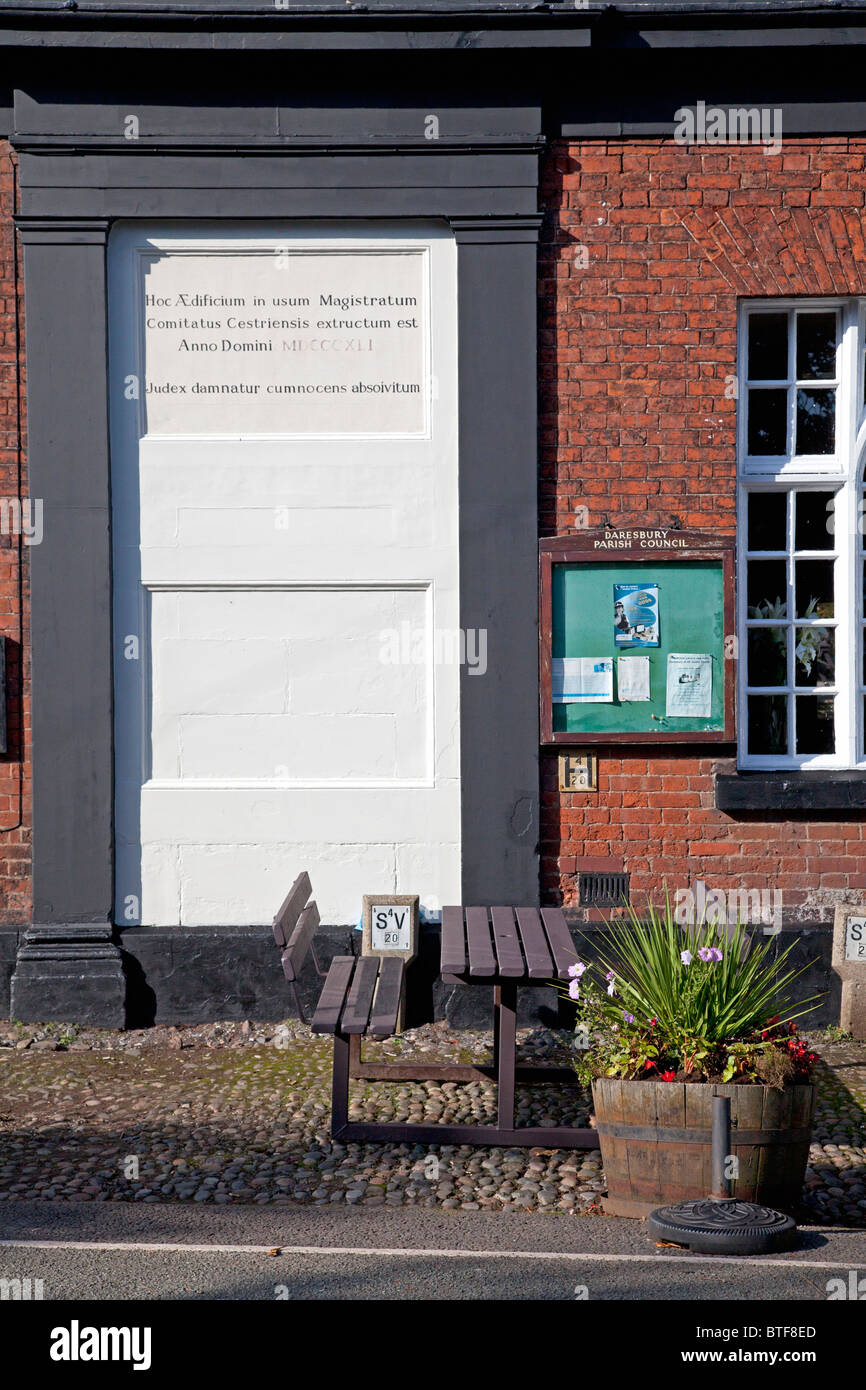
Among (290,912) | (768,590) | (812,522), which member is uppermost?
(812,522)

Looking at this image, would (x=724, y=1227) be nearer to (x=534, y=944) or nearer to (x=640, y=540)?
(x=534, y=944)

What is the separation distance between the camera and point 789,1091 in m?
4.15

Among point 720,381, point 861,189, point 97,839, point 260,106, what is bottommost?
point 97,839

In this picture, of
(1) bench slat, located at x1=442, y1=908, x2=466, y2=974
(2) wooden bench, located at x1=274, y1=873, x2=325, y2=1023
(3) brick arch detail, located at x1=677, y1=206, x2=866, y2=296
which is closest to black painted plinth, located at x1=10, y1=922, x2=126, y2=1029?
(2) wooden bench, located at x1=274, y1=873, x2=325, y2=1023

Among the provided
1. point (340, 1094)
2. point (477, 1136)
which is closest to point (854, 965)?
point (477, 1136)

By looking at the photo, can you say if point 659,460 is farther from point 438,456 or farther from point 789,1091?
point 789,1091

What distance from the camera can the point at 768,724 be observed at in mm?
7031

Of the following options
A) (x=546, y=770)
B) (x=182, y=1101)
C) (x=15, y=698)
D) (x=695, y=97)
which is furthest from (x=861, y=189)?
(x=182, y=1101)

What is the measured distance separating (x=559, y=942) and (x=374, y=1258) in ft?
5.49

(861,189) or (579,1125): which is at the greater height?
(861,189)

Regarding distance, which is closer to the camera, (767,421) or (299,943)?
(299,943)

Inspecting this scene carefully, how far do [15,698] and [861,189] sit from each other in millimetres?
5559

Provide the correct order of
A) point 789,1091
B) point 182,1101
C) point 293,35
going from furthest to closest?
point 293,35
point 182,1101
point 789,1091

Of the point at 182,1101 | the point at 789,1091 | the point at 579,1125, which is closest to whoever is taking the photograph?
the point at 789,1091
